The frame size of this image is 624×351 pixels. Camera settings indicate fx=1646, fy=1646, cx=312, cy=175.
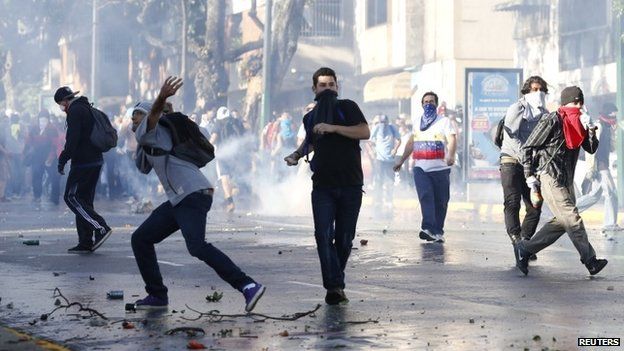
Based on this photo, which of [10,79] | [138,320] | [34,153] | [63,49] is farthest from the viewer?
[63,49]

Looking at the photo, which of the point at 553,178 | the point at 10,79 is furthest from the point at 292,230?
the point at 10,79

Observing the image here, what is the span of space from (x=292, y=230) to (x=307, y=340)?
11731 millimetres

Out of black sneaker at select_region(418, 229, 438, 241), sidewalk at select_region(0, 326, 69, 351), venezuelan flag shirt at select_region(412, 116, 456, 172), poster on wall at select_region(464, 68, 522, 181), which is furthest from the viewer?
poster on wall at select_region(464, 68, 522, 181)

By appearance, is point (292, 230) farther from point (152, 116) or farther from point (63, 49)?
point (63, 49)

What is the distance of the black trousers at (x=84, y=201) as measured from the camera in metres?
16.3

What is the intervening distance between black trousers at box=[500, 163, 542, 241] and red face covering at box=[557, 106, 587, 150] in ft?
5.51

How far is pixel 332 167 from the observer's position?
36.0 feet

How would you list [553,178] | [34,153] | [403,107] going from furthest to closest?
[403,107]
[34,153]
[553,178]

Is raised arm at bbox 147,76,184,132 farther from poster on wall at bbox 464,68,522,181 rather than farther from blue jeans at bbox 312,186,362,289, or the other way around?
poster on wall at bbox 464,68,522,181

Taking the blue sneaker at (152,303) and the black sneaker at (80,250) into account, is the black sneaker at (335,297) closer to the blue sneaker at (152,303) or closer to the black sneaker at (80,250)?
the blue sneaker at (152,303)

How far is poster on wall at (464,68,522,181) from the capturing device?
28.5m

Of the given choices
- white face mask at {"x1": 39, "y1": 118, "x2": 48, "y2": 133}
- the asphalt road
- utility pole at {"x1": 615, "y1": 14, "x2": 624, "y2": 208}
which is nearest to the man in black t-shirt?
the asphalt road

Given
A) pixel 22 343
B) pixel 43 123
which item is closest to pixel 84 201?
pixel 22 343

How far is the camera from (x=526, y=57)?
40562 mm
